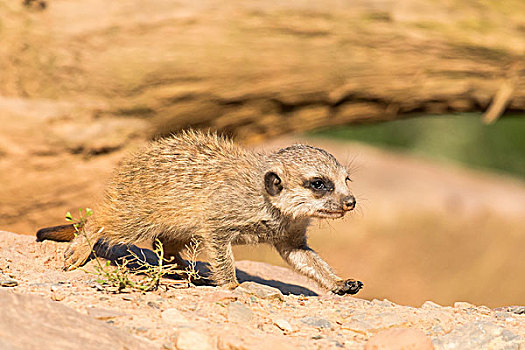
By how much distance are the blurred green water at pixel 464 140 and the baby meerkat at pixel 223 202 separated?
457 inches

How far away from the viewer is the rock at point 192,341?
10.2 ft

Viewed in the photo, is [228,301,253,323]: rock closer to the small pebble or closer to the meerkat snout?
the meerkat snout

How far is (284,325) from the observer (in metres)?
3.63

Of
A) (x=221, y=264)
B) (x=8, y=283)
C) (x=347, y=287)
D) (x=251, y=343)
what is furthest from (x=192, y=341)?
(x=347, y=287)

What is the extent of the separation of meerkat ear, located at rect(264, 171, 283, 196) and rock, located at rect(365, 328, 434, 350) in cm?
142

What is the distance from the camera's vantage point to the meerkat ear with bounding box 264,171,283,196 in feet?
14.9

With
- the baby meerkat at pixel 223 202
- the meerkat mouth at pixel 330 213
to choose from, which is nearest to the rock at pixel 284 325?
the baby meerkat at pixel 223 202

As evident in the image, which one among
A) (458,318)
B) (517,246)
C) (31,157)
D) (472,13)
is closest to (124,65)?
(31,157)

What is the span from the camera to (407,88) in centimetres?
776

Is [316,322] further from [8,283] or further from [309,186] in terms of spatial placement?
[8,283]

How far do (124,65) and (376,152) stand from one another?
806cm

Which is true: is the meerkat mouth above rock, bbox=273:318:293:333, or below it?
above

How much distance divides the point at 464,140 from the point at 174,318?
48.9ft

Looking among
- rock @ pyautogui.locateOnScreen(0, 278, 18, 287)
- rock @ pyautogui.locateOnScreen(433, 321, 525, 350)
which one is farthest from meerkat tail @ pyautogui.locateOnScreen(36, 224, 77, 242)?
rock @ pyautogui.locateOnScreen(433, 321, 525, 350)
